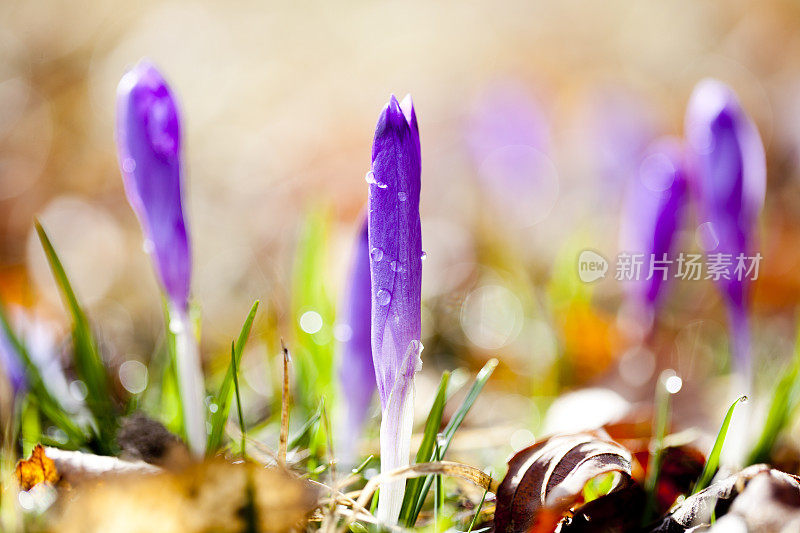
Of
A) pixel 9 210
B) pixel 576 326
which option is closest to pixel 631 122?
pixel 576 326

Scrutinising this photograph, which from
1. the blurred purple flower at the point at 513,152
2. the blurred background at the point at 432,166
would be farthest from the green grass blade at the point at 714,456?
the blurred purple flower at the point at 513,152

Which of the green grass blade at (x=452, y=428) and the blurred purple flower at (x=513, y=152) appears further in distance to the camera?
the blurred purple flower at (x=513, y=152)

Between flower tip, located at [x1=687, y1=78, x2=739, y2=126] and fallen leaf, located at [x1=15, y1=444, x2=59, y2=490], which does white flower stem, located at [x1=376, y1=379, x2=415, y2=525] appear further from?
flower tip, located at [x1=687, y1=78, x2=739, y2=126]

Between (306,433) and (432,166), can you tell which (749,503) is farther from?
(432,166)

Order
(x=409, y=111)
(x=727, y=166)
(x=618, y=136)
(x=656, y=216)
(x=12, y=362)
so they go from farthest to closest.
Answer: (x=618, y=136)
(x=656, y=216)
(x=12, y=362)
(x=727, y=166)
(x=409, y=111)

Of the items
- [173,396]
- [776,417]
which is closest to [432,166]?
[173,396]

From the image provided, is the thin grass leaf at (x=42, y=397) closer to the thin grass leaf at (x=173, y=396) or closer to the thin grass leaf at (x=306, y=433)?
the thin grass leaf at (x=173, y=396)
